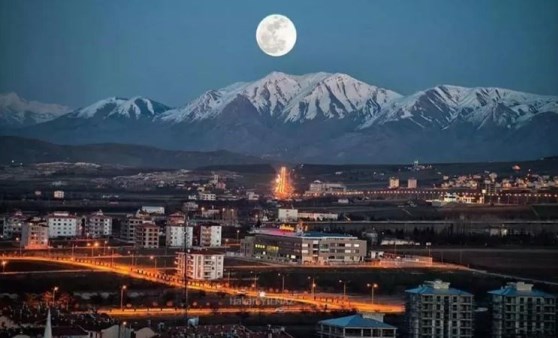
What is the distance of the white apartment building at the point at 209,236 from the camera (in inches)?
→ 867

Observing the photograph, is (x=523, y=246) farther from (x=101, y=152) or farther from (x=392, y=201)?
(x=101, y=152)

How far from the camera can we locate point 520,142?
51469 mm

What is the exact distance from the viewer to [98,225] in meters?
24.2

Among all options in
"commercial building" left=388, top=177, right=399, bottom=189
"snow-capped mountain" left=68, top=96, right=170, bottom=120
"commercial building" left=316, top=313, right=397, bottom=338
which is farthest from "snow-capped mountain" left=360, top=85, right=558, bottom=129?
"commercial building" left=316, top=313, right=397, bottom=338

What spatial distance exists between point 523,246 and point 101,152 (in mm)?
25468

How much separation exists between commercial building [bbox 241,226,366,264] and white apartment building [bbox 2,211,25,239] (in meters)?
3.95

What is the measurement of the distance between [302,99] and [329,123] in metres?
2.35

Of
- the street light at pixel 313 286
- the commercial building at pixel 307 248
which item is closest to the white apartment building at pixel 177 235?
the commercial building at pixel 307 248

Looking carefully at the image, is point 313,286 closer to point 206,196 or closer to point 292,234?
point 292,234

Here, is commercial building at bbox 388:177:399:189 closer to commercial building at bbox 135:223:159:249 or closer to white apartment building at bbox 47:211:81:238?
white apartment building at bbox 47:211:81:238

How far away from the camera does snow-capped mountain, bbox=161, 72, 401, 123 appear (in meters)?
58.7

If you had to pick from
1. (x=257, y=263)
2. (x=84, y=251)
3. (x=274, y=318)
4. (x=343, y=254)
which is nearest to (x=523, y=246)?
(x=343, y=254)

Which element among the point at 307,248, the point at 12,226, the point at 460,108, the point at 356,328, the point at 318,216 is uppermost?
the point at 460,108

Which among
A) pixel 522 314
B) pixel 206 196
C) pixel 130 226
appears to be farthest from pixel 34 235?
pixel 206 196
